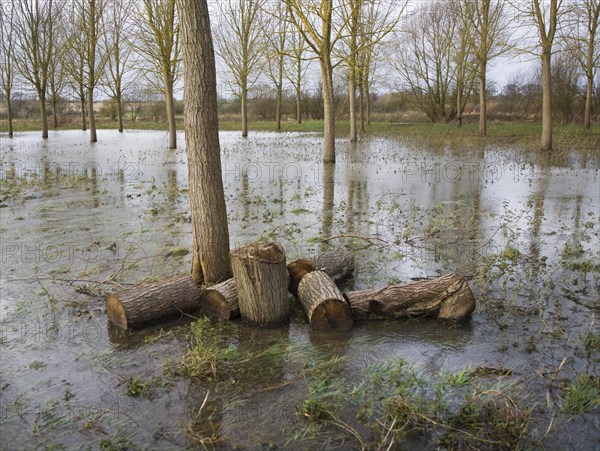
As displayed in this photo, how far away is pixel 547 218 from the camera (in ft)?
30.8

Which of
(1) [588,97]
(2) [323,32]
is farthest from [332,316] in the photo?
(1) [588,97]

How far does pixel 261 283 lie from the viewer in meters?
4.95

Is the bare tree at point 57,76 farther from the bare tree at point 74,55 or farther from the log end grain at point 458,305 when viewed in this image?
the log end grain at point 458,305

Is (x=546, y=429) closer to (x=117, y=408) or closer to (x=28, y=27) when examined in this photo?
(x=117, y=408)

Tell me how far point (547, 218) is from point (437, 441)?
7185 mm

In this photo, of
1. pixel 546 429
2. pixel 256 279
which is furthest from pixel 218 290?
pixel 546 429

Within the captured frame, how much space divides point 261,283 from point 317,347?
813 mm

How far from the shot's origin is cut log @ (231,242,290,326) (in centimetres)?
491

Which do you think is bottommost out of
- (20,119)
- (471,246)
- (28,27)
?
(471,246)

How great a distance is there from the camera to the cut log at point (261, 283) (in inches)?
193

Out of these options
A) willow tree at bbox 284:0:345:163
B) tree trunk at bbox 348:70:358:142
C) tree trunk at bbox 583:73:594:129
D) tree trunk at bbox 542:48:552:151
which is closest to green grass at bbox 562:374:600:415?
willow tree at bbox 284:0:345:163

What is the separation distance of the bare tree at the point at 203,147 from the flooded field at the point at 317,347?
0.85 meters

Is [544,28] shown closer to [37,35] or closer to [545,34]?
[545,34]

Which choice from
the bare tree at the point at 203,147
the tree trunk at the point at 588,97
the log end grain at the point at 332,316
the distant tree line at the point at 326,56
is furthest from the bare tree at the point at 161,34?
the tree trunk at the point at 588,97
